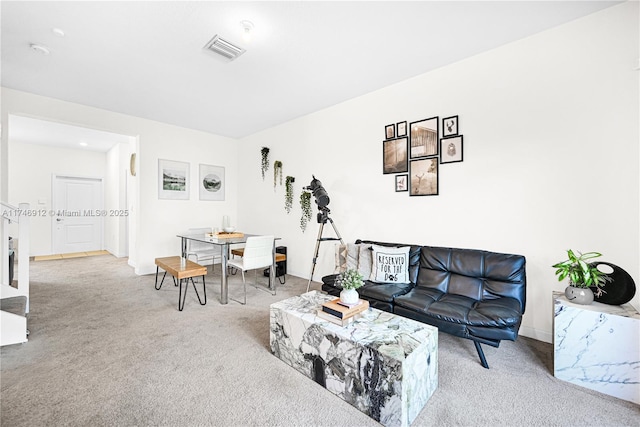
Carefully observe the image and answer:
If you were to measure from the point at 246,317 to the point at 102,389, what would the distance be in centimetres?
134

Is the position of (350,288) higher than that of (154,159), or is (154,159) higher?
(154,159)

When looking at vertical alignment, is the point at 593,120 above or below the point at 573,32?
below

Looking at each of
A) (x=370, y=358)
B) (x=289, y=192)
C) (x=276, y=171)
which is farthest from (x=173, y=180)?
(x=370, y=358)

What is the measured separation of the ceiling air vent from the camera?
2.53m

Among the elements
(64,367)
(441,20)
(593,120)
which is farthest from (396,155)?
(64,367)

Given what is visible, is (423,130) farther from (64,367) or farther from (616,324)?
(64,367)

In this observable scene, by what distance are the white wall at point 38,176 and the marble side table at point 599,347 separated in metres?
9.34

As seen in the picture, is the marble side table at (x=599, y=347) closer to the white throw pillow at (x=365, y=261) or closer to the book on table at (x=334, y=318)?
the book on table at (x=334, y=318)

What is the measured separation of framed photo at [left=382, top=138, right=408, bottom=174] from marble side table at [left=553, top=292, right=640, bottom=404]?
1978 millimetres

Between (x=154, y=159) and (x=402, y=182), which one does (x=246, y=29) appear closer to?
(x=402, y=182)

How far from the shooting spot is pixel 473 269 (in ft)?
8.39

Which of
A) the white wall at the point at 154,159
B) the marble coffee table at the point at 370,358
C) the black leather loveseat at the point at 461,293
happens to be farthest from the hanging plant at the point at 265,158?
the marble coffee table at the point at 370,358

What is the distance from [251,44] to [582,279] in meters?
3.39

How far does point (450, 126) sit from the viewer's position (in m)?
2.94
